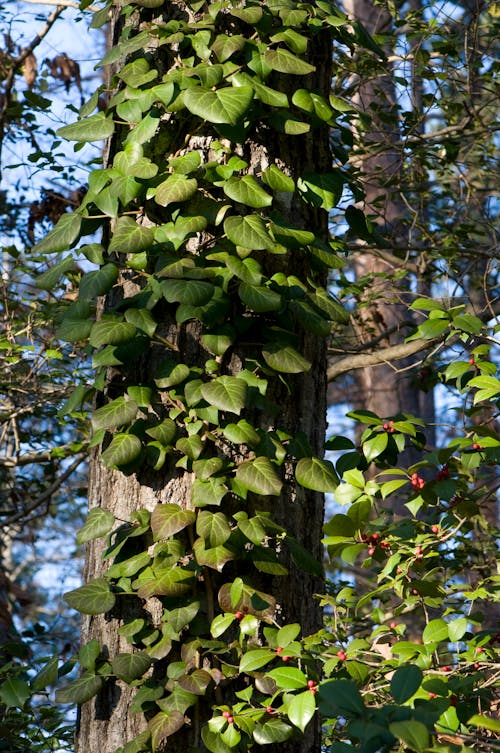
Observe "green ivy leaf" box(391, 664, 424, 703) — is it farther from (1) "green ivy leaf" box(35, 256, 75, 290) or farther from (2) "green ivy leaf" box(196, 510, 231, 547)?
(1) "green ivy leaf" box(35, 256, 75, 290)

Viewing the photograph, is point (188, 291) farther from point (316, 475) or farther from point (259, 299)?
point (316, 475)

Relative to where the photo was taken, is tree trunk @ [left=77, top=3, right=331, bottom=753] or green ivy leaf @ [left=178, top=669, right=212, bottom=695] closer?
green ivy leaf @ [left=178, top=669, right=212, bottom=695]

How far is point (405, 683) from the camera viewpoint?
4.49ft

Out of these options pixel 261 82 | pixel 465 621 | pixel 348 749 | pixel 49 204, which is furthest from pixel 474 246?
pixel 348 749

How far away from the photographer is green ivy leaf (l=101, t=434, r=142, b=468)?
1905mm

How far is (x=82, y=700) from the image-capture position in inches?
73.0

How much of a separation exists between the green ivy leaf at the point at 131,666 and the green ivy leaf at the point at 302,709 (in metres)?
0.39

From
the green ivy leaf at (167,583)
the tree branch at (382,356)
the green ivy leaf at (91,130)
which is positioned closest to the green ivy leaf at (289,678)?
the green ivy leaf at (167,583)

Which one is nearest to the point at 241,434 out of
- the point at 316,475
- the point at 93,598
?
the point at 316,475

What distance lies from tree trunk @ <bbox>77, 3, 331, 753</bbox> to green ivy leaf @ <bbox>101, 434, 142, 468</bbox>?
8 cm

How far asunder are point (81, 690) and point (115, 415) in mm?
592

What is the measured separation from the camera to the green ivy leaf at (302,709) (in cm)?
153

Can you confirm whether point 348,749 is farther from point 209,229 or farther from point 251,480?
point 209,229

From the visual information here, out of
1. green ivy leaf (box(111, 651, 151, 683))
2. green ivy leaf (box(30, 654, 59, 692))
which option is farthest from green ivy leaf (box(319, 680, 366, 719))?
green ivy leaf (box(30, 654, 59, 692))
